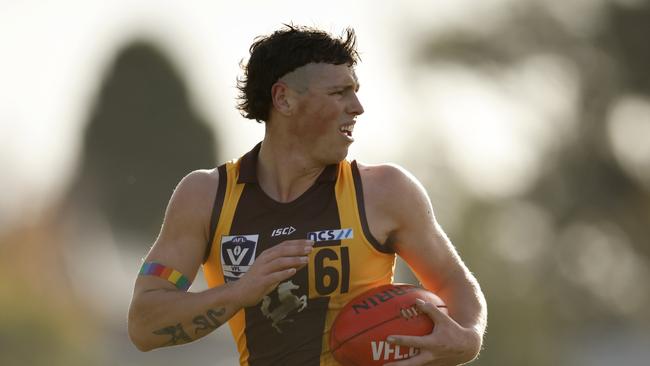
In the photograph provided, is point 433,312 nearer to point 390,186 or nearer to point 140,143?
point 390,186

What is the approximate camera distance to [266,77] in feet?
33.0

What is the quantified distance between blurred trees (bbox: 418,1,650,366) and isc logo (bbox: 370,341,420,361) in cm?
2906

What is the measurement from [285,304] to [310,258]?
0.94ft

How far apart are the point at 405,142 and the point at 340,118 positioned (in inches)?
1140

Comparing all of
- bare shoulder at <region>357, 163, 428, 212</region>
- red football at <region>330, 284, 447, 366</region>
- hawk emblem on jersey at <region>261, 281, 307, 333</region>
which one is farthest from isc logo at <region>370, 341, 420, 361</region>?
bare shoulder at <region>357, 163, 428, 212</region>

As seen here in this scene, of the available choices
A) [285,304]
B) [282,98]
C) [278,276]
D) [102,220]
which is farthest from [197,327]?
[102,220]

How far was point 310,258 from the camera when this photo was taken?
9.54 meters

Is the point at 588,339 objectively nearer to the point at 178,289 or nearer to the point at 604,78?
the point at 604,78

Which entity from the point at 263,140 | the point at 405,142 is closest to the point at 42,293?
the point at 405,142

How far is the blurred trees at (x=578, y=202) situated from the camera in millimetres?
39438

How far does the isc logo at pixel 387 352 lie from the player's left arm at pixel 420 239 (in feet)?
1.12

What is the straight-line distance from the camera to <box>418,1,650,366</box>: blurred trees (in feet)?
129

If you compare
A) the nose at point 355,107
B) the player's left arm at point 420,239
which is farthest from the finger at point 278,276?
the nose at point 355,107

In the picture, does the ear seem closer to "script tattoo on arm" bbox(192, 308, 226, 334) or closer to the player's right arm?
the player's right arm
